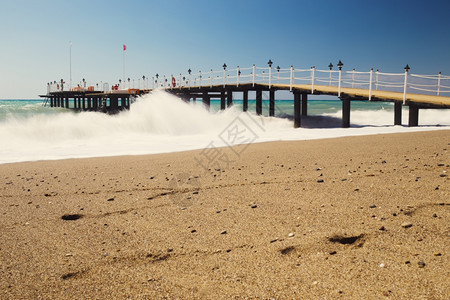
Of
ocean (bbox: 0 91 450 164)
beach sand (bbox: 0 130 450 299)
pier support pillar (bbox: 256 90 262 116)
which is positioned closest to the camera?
beach sand (bbox: 0 130 450 299)

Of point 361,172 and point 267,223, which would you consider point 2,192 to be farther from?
point 361,172

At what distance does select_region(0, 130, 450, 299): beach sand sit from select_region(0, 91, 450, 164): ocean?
4.10m

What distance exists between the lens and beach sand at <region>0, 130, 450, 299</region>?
2.33 m

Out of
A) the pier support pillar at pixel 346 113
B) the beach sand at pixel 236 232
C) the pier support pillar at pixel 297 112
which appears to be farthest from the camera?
the pier support pillar at pixel 297 112

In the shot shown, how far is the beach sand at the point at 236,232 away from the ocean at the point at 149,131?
13.5ft

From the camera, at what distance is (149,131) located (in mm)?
15719

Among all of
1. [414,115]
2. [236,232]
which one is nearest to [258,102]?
[414,115]

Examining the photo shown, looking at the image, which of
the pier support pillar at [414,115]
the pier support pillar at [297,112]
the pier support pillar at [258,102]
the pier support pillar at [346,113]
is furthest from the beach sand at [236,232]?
the pier support pillar at [258,102]

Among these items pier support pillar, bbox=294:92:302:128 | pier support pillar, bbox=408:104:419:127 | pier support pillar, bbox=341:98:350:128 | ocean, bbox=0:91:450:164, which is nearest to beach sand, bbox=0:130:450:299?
ocean, bbox=0:91:450:164

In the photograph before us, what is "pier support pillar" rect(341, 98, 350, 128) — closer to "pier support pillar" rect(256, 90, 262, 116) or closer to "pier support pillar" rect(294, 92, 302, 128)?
"pier support pillar" rect(294, 92, 302, 128)

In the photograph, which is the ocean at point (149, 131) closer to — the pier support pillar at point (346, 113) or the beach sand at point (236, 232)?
the pier support pillar at point (346, 113)

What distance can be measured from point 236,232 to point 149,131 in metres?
13.1

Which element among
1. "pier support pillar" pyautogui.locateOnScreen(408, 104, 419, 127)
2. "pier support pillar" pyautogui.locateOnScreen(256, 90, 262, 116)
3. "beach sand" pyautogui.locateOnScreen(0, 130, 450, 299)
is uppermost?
"pier support pillar" pyautogui.locateOnScreen(256, 90, 262, 116)

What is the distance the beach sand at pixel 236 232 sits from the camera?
91.7 inches
